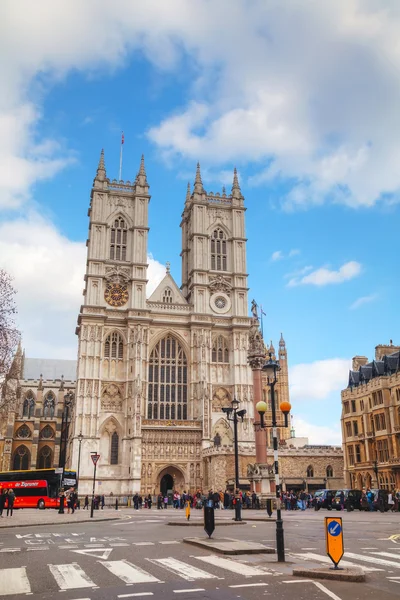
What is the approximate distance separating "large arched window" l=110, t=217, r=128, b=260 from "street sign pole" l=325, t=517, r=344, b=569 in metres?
53.2

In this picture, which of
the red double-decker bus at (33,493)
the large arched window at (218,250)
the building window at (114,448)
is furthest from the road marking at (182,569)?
the large arched window at (218,250)

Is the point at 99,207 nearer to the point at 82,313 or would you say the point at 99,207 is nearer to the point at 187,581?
the point at 82,313

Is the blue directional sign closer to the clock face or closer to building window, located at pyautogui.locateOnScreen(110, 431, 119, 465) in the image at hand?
building window, located at pyautogui.locateOnScreen(110, 431, 119, 465)

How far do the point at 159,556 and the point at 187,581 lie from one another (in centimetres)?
339

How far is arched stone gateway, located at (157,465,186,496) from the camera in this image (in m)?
54.7

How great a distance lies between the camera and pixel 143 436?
179ft

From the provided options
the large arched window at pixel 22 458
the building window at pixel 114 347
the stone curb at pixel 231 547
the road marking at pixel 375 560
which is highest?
the building window at pixel 114 347

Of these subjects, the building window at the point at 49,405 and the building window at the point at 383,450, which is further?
the building window at the point at 49,405

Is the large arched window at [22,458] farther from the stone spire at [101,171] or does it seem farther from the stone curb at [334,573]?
the stone curb at [334,573]

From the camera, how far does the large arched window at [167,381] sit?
5791cm

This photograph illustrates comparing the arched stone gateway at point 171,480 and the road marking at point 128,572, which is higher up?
the arched stone gateway at point 171,480

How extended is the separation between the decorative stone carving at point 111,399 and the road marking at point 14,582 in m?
46.0

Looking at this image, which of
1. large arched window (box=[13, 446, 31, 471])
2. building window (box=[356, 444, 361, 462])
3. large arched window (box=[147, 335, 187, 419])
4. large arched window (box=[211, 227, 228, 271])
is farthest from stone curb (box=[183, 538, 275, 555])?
large arched window (box=[13, 446, 31, 471])

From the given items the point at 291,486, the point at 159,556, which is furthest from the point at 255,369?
the point at 159,556
